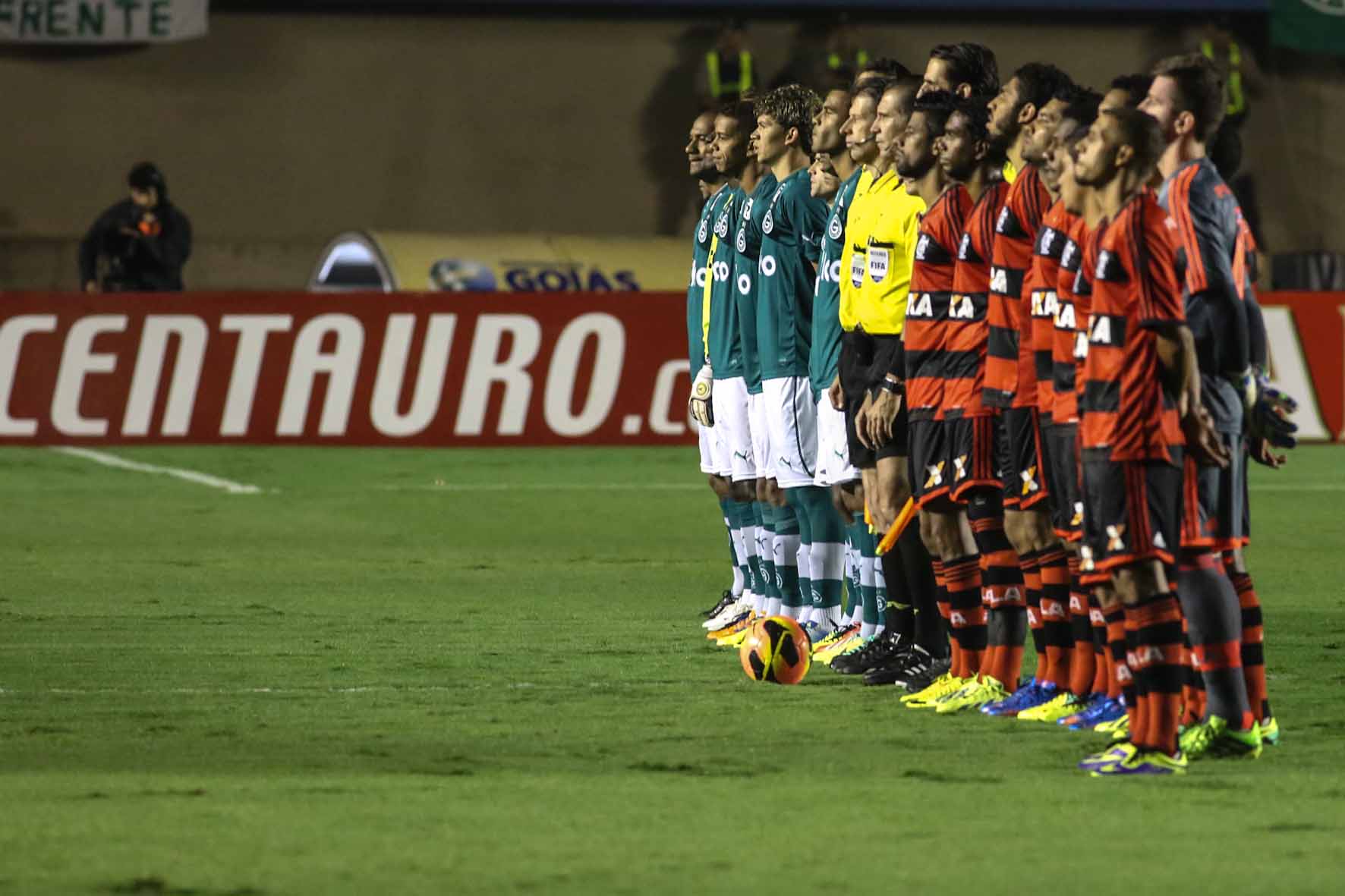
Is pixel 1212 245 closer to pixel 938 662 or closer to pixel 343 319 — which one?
pixel 938 662

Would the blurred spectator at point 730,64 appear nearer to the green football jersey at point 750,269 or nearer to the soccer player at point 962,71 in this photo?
the green football jersey at point 750,269

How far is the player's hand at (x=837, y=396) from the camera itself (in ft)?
30.2

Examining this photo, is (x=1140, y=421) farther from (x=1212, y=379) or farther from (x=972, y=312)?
(x=972, y=312)

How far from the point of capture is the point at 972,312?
8242mm

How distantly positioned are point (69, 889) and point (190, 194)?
25091 mm

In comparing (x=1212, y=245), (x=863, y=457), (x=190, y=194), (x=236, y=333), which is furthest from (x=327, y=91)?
(x=1212, y=245)

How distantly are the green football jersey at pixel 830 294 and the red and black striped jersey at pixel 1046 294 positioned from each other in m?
1.77

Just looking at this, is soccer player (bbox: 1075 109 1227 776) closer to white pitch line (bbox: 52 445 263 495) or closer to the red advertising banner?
white pitch line (bbox: 52 445 263 495)

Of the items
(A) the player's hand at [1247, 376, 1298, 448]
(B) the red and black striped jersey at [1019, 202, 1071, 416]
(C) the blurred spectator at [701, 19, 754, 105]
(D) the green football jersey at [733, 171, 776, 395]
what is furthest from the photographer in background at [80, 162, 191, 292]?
(A) the player's hand at [1247, 376, 1298, 448]

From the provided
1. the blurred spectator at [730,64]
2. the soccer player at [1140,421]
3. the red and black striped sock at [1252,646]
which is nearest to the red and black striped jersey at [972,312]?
the red and black striped sock at [1252,646]

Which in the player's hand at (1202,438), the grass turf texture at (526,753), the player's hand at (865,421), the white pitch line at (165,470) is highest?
the player's hand at (1202,438)

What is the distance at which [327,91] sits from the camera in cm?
3034

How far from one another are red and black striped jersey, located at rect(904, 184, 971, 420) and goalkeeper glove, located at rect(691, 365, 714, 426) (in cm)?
257

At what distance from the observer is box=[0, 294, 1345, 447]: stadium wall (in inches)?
773
